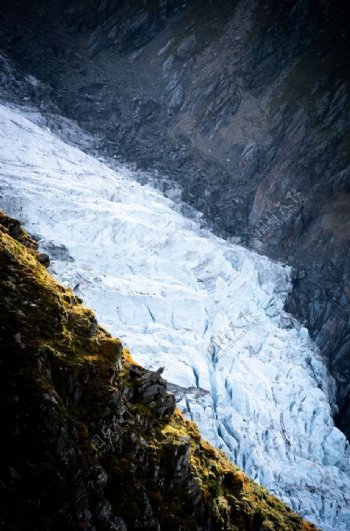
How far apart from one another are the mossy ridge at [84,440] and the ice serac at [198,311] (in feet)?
87.1

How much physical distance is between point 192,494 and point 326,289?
6504 centimetres

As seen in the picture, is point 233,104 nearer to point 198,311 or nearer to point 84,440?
point 198,311

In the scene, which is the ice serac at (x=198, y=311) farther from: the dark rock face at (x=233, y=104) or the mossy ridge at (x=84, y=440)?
the mossy ridge at (x=84, y=440)

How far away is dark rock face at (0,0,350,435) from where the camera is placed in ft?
278

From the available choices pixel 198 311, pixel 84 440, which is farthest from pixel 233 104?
pixel 84 440

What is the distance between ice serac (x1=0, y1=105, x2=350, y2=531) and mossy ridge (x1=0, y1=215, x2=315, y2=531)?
26.6m

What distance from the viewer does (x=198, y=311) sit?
195 ft

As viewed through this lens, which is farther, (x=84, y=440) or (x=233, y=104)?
(x=233, y=104)

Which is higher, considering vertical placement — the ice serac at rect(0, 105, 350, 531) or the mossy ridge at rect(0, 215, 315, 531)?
the mossy ridge at rect(0, 215, 315, 531)

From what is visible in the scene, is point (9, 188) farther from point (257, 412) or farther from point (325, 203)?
point (325, 203)

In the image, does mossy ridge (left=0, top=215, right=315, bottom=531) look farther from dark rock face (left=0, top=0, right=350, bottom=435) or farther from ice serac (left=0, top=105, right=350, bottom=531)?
dark rock face (left=0, top=0, right=350, bottom=435)

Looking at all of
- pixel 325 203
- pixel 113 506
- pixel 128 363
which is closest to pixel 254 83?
pixel 325 203

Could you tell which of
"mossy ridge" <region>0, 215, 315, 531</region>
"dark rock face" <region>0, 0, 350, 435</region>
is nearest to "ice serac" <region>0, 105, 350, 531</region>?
"dark rock face" <region>0, 0, 350, 435</region>

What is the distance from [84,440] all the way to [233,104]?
102 meters
